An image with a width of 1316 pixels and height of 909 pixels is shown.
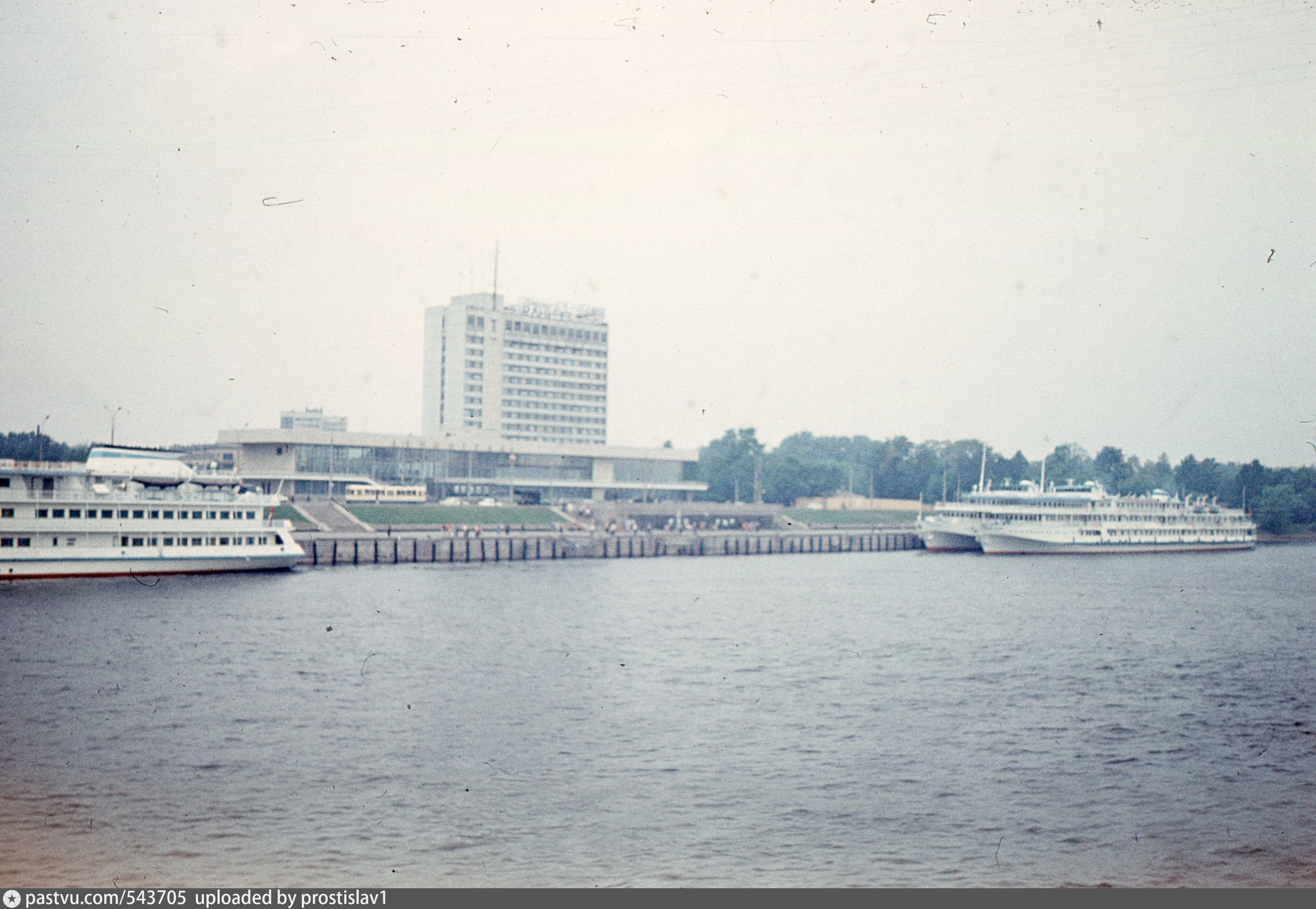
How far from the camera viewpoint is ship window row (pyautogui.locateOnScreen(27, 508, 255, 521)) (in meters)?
54.3

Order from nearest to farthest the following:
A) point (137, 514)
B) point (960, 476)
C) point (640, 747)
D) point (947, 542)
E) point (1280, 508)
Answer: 1. point (640, 747)
2. point (137, 514)
3. point (947, 542)
4. point (1280, 508)
5. point (960, 476)

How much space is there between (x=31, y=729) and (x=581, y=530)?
77353 millimetres

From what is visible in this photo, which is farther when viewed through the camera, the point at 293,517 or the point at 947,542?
the point at 947,542

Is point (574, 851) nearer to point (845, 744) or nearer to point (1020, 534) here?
point (845, 744)

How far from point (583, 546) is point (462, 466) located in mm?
42341

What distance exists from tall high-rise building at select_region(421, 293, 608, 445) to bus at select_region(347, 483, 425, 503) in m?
36.3

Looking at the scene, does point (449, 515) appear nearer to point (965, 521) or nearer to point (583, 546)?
point (583, 546)

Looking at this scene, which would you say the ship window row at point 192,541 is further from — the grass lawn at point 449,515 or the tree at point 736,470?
the tree at point 736,470

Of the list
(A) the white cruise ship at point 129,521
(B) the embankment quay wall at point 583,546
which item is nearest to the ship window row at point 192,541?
(A) the white cruise ship at point 129,521

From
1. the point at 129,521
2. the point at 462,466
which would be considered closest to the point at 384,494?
the point at 462,466

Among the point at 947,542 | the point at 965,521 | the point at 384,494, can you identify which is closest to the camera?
the point at 965,521

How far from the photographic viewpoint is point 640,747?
24.3 metres

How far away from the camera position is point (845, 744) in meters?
24.9

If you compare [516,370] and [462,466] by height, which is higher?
[516,370]
